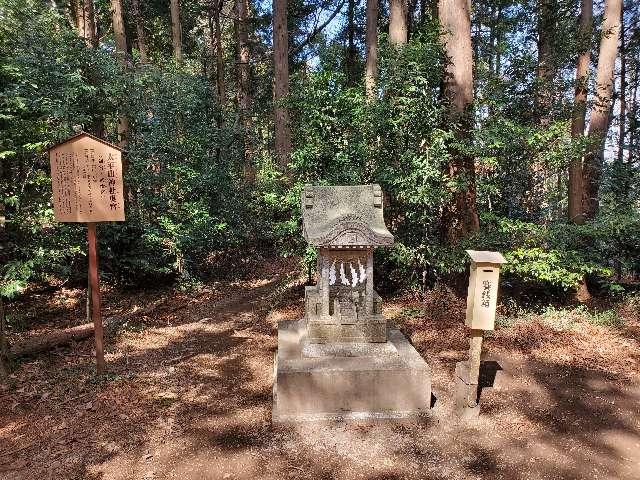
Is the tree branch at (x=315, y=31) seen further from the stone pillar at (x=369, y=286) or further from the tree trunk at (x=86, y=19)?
the stone pillar at (x=369, y=286)

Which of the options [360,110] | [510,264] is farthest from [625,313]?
[360,110]

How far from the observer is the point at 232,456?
14.2 feet

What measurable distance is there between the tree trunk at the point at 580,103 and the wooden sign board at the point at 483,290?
5.56m

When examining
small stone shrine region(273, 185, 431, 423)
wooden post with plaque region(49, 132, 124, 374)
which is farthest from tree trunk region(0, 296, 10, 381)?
small stone shrine region(273, 185, 431, 423)

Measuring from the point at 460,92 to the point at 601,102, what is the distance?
137 inches

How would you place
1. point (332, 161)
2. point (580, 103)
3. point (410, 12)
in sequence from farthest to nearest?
point (410, 12), point (580, 103), point (332, 161)

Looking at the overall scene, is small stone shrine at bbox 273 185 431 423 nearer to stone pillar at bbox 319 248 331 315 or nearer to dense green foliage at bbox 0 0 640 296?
stone pillar at bbox 319 248 331 315

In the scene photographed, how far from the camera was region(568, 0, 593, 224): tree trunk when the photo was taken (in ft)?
29.5

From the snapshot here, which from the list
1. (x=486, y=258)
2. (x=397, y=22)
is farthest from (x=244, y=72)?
(x=486, y=258)

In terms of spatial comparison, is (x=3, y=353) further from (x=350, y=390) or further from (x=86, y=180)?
(x=350, y=390)

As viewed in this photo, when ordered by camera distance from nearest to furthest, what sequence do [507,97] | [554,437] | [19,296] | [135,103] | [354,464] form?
[354,464] < [554,437] < [507,97] < [19,296] < [135,103]

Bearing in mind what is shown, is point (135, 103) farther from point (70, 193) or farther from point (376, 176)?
point (376, 176)

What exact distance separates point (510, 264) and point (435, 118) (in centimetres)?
301

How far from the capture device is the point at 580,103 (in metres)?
8.84
